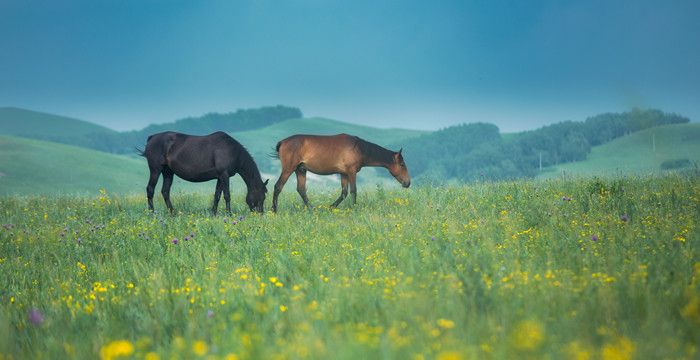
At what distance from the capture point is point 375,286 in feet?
19.8

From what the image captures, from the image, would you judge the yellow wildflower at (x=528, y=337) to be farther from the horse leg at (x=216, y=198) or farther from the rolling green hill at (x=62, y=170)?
the rolling green hill at (x=62, y=170)

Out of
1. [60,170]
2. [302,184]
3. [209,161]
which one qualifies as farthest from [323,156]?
[60,170]

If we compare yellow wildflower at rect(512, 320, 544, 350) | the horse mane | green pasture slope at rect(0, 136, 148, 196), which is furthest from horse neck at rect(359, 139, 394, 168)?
green pasture slope at rect(0, 136, 148, 196)

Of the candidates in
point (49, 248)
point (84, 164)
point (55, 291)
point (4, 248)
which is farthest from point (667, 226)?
point (84, 164)

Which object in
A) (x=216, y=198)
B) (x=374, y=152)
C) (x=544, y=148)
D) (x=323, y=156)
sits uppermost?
(x=544, y=148)

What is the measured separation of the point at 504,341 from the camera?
4117mm

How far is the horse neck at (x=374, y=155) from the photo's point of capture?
16.6 m

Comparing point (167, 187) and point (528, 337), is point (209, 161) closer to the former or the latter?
point (167, 187)

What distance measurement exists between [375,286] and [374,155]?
1094 cm

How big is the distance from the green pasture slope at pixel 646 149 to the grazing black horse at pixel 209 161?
3971 inches

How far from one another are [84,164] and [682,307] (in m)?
104

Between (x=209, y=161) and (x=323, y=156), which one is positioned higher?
(x=323, y=156)

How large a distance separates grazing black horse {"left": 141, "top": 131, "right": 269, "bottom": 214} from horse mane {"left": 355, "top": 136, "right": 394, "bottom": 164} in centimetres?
326

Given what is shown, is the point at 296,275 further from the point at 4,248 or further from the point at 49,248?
the point at 4,248
